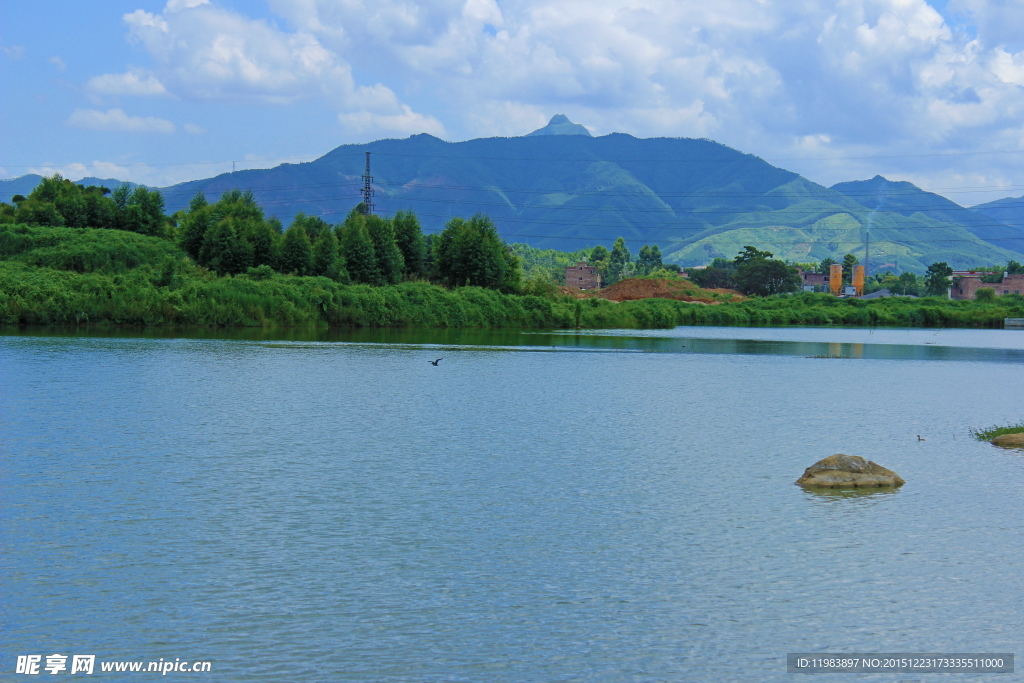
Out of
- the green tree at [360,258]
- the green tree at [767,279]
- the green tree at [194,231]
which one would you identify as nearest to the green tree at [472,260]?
the green tree at [360,258]

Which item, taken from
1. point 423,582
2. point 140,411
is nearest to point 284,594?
point 423,582

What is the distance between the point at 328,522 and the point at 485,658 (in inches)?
249

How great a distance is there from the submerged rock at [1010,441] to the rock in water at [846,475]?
281 inches

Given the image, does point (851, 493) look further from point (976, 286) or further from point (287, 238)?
point (976, 286)

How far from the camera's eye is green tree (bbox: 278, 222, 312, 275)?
96.3m

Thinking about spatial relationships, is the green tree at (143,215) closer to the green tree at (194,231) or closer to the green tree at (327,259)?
the green tree at (194,231)

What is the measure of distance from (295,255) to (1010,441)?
79199 millimetres

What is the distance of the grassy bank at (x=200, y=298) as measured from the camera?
73.4 meters

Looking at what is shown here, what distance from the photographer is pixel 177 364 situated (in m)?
43.6

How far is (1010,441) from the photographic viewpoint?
85.9ft

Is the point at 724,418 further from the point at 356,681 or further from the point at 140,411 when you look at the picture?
the point at 356,681

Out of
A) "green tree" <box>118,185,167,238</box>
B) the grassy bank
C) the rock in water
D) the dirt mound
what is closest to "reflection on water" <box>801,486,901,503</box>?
the rock in water

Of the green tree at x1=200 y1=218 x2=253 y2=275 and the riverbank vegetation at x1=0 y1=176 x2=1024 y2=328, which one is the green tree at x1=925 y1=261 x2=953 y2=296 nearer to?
the riverbank vegetation at x1=0 y1=176 x2=1024 y2=328

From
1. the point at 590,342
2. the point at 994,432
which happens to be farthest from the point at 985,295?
the point at 994,432
